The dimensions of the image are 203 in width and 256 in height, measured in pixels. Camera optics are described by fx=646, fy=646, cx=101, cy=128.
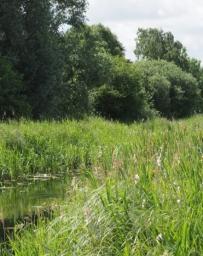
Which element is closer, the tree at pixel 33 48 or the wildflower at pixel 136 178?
the wildflower at pixel 136 178

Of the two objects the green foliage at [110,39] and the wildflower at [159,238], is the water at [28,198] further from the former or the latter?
the green foliage at [110,39]

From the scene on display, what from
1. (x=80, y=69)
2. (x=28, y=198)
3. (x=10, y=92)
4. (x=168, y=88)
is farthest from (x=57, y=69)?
(x=168, y=88)

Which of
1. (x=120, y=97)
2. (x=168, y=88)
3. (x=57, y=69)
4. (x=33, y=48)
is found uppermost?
(x=33, y=48)

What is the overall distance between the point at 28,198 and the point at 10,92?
1464 centimetres

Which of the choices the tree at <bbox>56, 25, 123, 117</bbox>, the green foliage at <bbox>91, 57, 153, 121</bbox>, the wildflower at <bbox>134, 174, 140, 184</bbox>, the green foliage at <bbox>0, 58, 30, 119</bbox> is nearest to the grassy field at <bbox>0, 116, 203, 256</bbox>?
the wildflower at <bbox>134, 174, 140, 184</bbox>

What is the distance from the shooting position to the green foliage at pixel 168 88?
54094 millimetres

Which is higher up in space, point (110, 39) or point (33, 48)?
point (110, 39)

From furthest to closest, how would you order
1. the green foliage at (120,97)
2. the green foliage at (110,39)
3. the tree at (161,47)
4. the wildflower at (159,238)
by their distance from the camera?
1. the tree at (161,47)
2. the green foliage at (110,39)
3. the green foliage at (120,97)
4. the wildflower at (159,238)

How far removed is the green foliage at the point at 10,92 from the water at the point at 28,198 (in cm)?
1129

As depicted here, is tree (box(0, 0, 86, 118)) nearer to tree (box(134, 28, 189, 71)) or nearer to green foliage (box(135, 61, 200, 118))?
green foliage (box(135, 61, 200, 118))

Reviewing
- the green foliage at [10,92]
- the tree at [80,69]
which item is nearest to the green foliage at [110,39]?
the tree at [80,69]

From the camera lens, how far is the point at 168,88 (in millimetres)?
55250

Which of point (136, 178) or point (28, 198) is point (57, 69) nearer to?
point (28, 198)

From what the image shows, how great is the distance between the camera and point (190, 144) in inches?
→ 278
